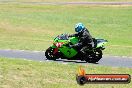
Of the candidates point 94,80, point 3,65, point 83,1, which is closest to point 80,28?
point 3,65

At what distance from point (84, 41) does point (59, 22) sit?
26.8 metres

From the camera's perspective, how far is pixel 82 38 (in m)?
20.8

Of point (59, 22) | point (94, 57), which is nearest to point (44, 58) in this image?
point (94, 57)

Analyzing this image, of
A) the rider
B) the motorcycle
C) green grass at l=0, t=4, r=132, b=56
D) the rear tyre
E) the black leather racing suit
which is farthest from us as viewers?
green grass at l=0, t=4, r=132, b=56

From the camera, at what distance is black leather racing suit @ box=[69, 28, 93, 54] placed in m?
20.6

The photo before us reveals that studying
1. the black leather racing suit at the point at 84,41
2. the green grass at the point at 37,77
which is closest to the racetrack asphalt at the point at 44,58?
the black leather racing suit at the point at 84,41

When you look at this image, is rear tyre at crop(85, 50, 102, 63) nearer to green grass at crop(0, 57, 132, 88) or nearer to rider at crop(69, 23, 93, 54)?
rider at crop(69, 23, 93, 54)

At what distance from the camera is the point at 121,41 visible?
36500 millimetres

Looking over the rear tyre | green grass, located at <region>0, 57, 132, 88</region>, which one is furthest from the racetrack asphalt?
green grass, located at <region>0, 57, 132, 88</region>

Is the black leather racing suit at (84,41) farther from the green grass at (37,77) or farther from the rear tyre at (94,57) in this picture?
the green grass at (37,77)

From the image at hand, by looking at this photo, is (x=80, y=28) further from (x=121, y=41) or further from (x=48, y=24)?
(x=48, y=24)

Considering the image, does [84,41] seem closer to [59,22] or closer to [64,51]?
[64,51]

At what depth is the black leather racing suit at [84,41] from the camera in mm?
20625

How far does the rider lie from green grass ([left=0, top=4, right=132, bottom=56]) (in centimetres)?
1124
